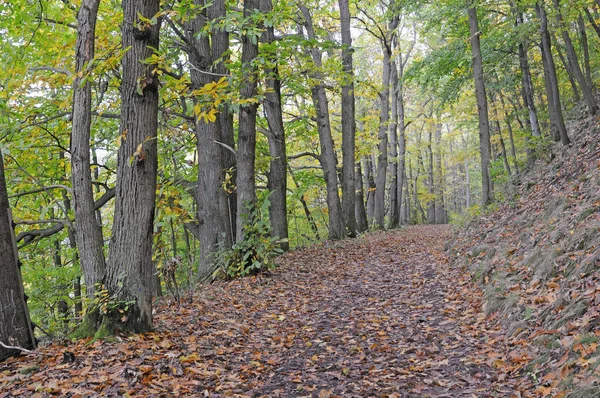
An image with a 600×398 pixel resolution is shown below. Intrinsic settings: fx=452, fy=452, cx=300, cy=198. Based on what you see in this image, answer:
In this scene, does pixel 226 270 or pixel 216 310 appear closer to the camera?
pixel 216 310

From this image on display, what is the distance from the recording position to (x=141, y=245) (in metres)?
5.25

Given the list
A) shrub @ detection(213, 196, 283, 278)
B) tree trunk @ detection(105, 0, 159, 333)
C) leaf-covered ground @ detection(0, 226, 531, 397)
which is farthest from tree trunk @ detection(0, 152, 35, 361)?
shrub @ detection(213, 196, 283, 278)

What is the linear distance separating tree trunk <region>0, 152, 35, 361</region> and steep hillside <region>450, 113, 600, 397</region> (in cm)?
480

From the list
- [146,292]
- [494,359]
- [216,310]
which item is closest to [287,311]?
[216,310]

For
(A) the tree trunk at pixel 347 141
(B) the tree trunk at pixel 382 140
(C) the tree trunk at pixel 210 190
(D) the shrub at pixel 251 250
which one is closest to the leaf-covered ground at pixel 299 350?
(D) the shrub at pixel 251 250

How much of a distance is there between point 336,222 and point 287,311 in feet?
26.6

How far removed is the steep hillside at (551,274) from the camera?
12.1 feet

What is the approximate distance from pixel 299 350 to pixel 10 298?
315 centimetres

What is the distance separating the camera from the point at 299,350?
5.45 metres

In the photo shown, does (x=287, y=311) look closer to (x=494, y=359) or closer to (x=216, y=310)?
(x=216, y=310)

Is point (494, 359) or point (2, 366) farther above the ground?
point (2, 366)

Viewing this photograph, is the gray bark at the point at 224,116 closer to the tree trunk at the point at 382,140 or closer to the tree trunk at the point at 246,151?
the tree trunk at the point at 246,151

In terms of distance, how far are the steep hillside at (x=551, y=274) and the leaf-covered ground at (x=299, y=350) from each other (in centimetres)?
23

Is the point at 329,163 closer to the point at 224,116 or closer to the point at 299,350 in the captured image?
the point at 224,116
